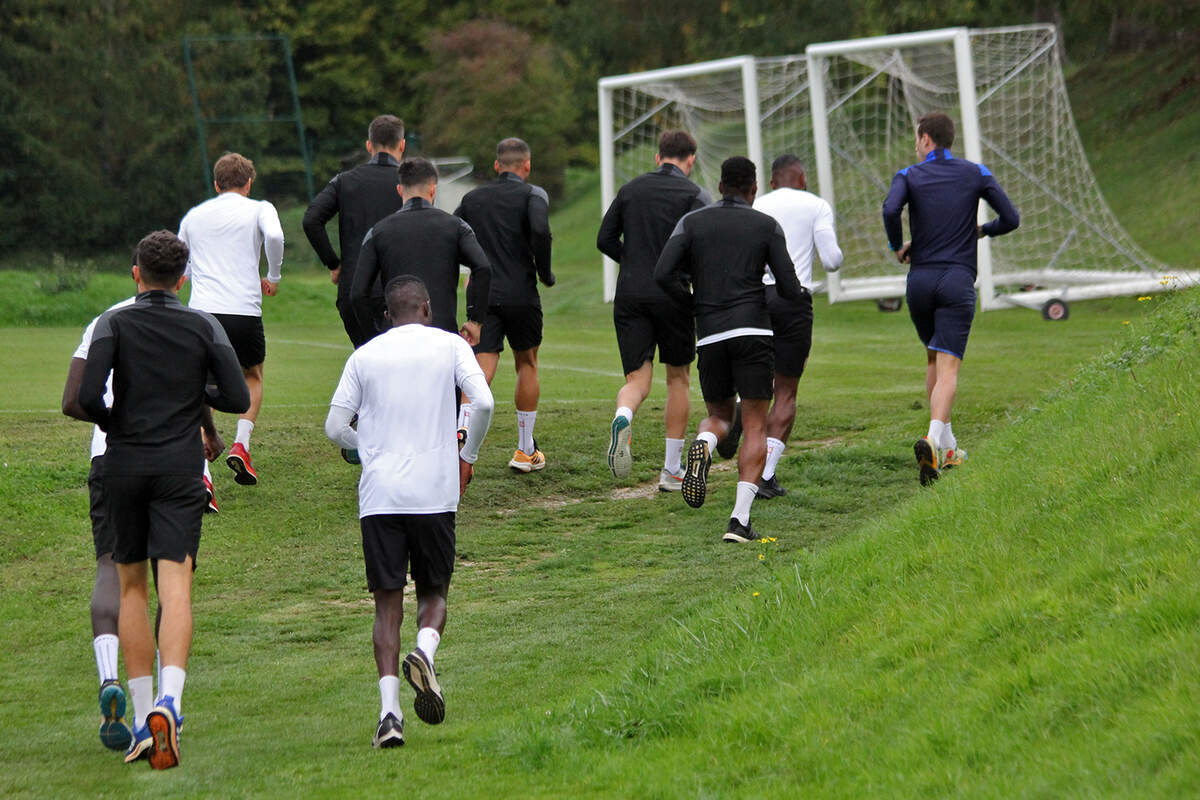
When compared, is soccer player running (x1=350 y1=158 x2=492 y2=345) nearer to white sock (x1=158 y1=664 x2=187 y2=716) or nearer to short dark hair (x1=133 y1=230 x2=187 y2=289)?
short dark hair (x1=133 y1=230 x2=187 y2=289)

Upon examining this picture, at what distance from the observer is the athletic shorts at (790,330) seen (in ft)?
33.0

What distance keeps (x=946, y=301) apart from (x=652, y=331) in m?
1.94

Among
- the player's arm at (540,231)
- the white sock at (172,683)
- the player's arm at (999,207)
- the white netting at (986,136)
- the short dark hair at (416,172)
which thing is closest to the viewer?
the white sock at (172,683)

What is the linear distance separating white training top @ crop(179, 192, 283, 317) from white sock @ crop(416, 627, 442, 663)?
4889 millimetres

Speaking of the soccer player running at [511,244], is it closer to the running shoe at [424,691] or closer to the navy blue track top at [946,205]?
the navy blue track top at [946,205]

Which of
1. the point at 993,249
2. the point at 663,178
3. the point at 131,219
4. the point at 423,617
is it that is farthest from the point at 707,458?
the point at 131,219

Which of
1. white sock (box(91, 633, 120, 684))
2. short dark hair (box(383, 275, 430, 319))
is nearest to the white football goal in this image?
short dark hair (box(383, 275, 430, 319))

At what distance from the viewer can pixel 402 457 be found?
230 inches

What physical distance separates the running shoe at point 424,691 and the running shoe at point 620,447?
440cm

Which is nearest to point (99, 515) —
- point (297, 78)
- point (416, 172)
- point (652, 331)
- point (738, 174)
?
point (416, 172)

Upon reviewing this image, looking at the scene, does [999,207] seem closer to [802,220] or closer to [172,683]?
[802,220]

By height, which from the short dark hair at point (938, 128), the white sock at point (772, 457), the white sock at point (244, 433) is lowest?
the white sock at point (772, 457)

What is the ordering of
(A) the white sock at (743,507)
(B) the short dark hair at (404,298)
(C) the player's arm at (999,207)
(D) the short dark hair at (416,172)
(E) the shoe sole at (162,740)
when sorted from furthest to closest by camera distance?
(C) the player's arm at (999,207)
(A) the white sock at (743,507)
(D) the short dark hair at (416,172)
(B) the short dark hair at (404,298)
(E) the shoe sole at (162,740)

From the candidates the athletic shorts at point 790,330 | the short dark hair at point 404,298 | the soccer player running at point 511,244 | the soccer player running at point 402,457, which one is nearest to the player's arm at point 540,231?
the soccer player running at point 511,244
